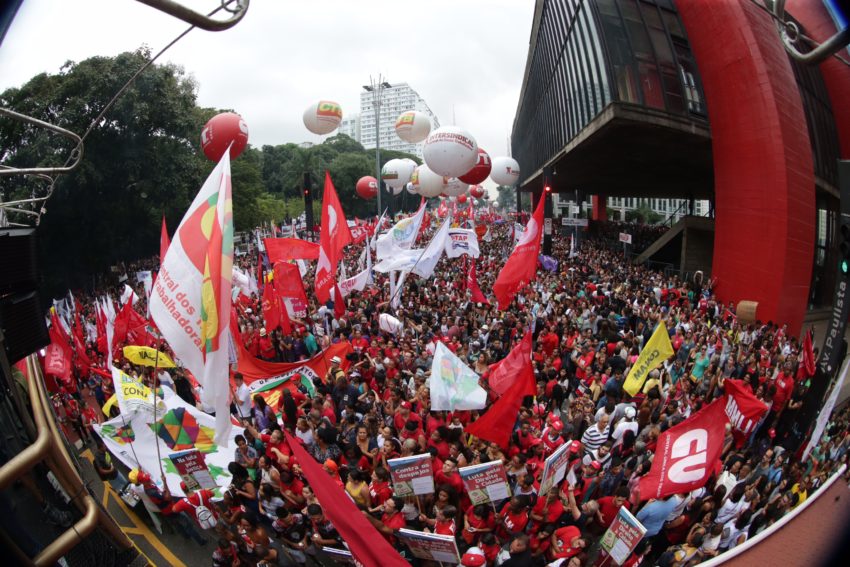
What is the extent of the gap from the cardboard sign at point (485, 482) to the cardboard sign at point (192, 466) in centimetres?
298

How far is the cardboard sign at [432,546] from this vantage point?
13.4 feet

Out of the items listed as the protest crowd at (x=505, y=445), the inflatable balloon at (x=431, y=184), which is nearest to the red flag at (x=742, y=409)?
the protest crowd at (x=505, y=445)

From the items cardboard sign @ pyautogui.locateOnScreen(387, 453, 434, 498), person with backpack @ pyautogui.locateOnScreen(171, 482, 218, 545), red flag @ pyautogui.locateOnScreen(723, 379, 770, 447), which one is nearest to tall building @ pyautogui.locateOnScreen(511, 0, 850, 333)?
red flag @ pyautogui.locateOnScreen(723, 379, 770, 447)

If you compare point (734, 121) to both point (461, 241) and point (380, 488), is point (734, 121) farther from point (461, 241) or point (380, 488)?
point (380, 488)

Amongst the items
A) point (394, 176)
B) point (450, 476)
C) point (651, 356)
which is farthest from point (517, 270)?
point (394, 176)

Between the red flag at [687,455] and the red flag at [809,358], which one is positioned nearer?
the red flag at [687,455]

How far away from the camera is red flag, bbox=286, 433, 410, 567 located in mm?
3936

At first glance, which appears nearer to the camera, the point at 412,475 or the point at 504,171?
the point at 412,475

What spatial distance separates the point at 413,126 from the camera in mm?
23906

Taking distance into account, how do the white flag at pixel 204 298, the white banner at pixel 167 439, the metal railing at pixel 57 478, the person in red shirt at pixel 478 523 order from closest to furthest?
the metal railing at pixel 57 478 → the white flag at pixel 204 298 → the person in red shirt at pixel 478 523 → the white banner at pixel 167 439

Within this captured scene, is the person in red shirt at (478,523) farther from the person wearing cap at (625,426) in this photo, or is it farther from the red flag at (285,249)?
the red flag at (285,249)

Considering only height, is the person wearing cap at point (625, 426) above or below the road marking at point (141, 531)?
above

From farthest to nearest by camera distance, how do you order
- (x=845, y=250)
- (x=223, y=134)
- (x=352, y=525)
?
(x=223, y=134)
(x=845, y=250)
(x=352, y=525)

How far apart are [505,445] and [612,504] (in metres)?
1.47
